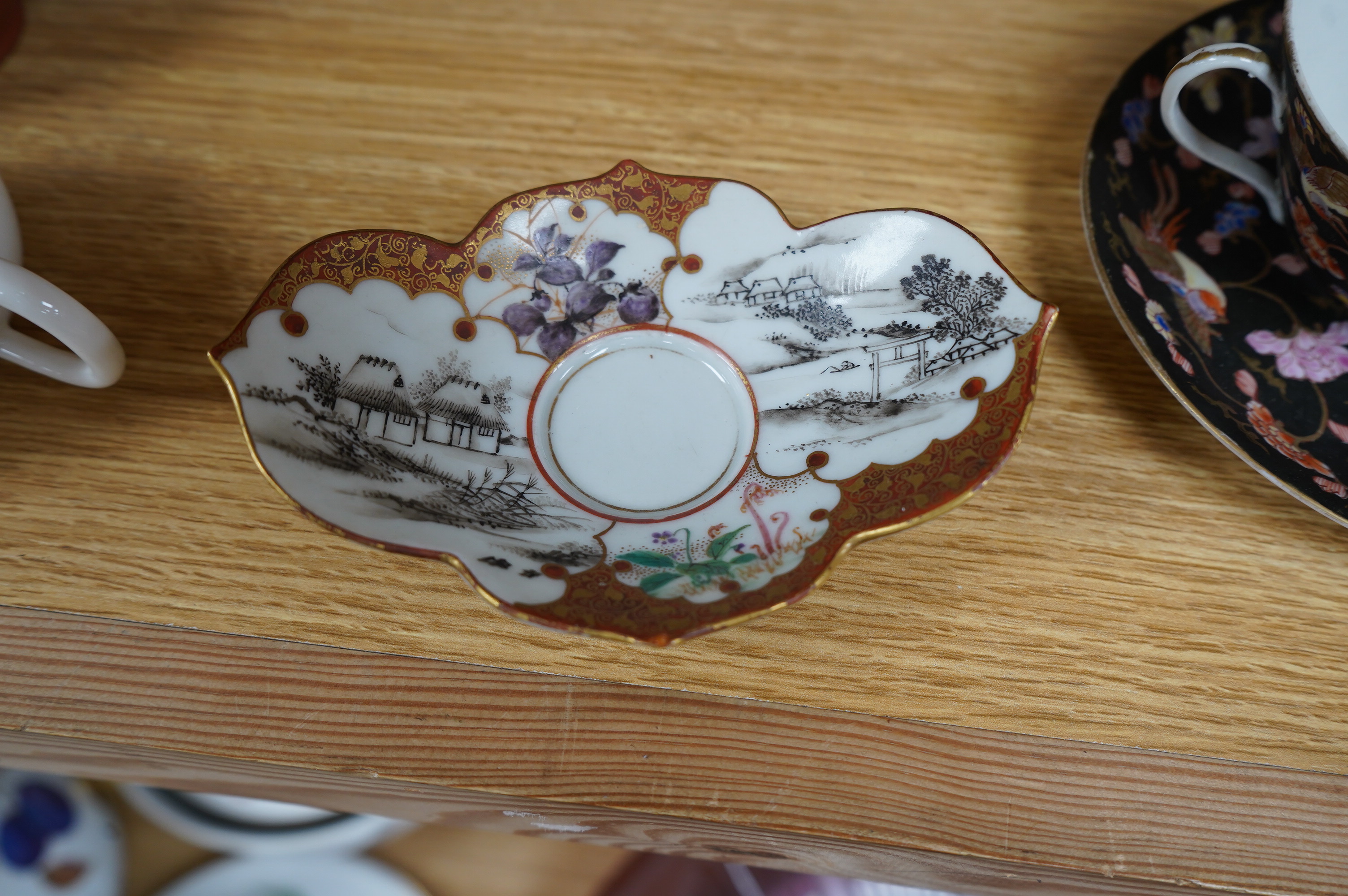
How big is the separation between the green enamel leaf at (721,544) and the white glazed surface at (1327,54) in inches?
18.0

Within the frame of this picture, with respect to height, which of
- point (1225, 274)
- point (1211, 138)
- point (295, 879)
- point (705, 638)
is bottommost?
point (295, 879)

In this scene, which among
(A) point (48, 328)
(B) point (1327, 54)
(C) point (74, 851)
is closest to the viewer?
(A) point (48, 328)

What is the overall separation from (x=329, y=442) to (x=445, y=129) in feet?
0.97

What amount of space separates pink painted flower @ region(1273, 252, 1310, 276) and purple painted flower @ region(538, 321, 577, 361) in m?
0.46

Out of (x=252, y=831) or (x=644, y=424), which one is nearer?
(x=644, y=424)

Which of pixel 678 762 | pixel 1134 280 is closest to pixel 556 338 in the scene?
pixel 678 762

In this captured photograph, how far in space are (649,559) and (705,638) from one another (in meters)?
0.06

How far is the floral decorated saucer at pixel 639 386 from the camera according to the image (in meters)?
0.44

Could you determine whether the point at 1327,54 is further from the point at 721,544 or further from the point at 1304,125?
the point at 721,544

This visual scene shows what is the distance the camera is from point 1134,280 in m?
0.52

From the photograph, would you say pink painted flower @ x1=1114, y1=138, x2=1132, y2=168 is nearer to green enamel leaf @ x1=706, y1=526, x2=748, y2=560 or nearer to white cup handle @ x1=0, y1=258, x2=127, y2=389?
green enamel leaf @ x1=706, y1=526, x2=748, y2=560

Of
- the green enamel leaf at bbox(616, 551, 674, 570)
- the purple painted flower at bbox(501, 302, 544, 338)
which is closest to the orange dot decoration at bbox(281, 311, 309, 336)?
the purple painted flower at bbox(501, 302, 544, 338)

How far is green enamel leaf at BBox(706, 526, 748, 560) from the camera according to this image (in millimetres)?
452

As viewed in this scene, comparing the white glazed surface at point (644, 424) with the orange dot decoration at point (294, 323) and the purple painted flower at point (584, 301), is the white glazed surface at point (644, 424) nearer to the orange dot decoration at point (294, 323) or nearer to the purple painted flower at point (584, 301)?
the purple painted flower at point (584, 301)
